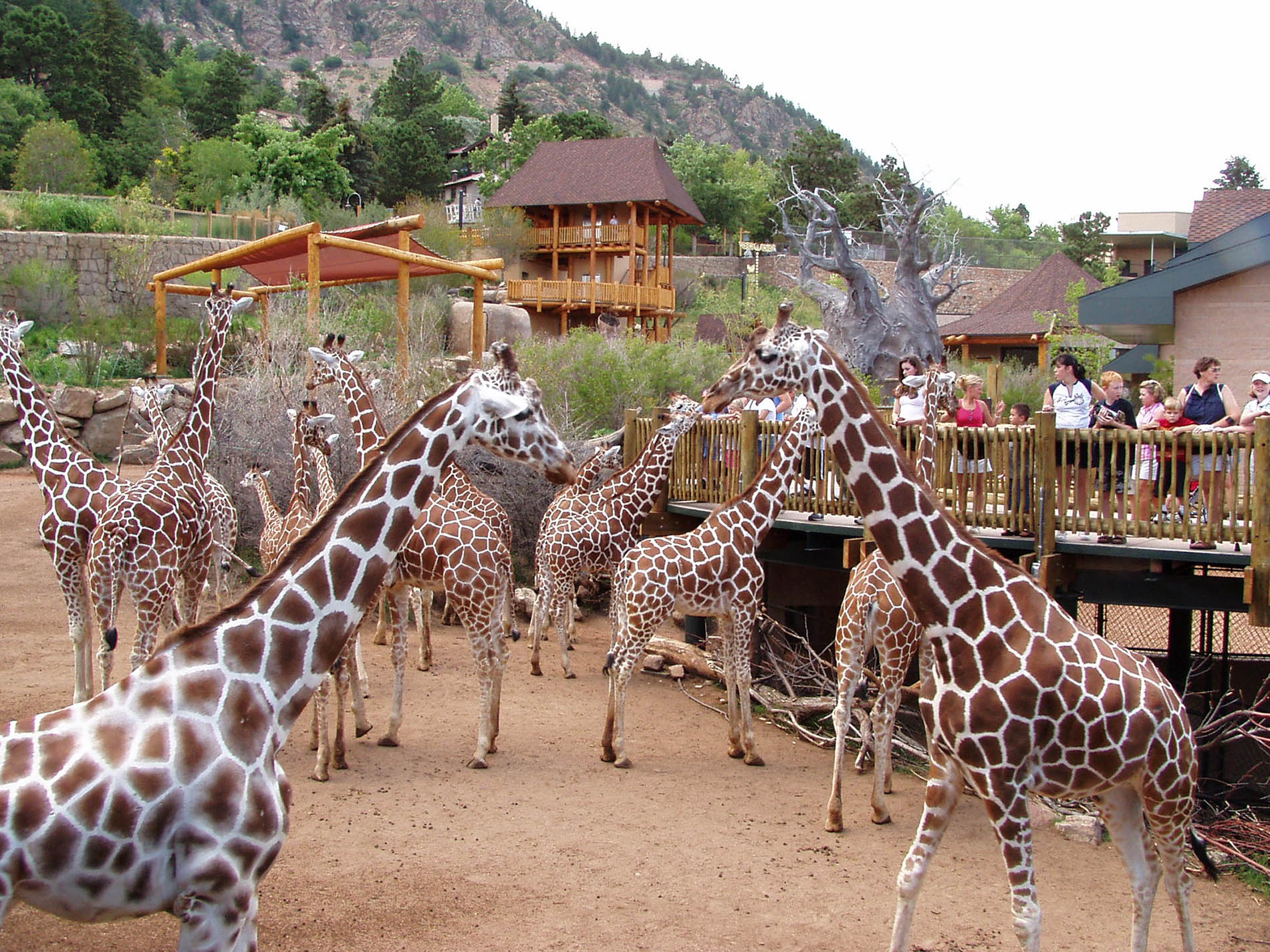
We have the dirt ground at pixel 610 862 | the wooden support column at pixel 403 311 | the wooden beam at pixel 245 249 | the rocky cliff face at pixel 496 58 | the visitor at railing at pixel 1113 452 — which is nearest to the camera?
the dirt ground at pixel 610 862

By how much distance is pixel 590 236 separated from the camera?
39.1 meters

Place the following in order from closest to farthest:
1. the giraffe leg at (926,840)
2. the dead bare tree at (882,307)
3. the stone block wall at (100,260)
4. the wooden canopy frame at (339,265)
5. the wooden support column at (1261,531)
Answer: the giraffe leg at (926,840)
the wooden support column at (1261,531)
the wooden canopy frame at (339,265)
the stone block wall at (100,260)
the dead bare tree at (882,307)

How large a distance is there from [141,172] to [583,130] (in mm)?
22124

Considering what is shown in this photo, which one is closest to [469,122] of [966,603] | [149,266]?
[149,266]

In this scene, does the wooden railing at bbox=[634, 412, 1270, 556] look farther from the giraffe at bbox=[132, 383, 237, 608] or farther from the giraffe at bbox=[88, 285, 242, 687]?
the giraffe at bbox=[132, 383, 237, 608]

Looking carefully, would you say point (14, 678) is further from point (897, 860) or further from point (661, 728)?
point (897, 860)

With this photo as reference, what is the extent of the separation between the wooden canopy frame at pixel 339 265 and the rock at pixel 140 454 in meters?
1.41

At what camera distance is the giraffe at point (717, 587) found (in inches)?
314

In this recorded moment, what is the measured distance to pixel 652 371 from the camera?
1719cm

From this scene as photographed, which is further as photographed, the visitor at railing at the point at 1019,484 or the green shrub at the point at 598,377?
the green shrub at the point at 598,377

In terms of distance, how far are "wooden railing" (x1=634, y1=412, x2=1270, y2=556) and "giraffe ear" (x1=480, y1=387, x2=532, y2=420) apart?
540 centimetres

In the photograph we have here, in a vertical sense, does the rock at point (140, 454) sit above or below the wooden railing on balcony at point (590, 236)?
below

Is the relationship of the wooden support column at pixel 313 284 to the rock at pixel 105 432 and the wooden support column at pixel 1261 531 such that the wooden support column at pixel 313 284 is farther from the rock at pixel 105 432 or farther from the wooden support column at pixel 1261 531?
the wooden support column at pixel 1261 531

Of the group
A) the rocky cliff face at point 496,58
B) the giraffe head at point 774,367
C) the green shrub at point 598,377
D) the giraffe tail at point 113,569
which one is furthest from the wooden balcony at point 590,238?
the rocky cliff face at point 496,58
